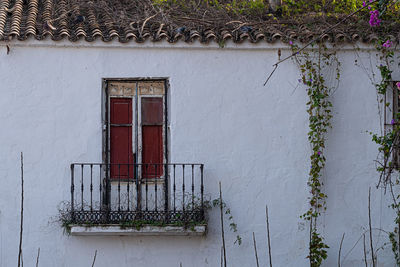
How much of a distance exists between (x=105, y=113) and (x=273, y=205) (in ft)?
8.57

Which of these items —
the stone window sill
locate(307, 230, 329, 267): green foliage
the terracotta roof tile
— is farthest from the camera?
the terracotta roof tile

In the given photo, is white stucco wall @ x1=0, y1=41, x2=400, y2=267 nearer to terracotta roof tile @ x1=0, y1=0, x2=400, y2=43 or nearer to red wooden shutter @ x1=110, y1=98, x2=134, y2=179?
terracotta roof tile @ x1=0, y1=0, x2=400, y2=43

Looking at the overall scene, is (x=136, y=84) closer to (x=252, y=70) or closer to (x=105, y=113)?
(x=105, y=113)

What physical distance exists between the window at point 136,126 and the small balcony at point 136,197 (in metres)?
0.06

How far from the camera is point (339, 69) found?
9.15 meters

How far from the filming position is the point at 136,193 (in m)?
9.02

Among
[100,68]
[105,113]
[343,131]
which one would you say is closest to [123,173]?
[105,113]

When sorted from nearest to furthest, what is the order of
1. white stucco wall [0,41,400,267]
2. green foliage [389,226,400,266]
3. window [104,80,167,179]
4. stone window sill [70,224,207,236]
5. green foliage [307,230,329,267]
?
stone window sill [70,224,207,236]
green foliage [307,230,329,267]
white stucco wall [0,41,400,267]
green foliage [389,226,400,266]
window [104,80,167,179]

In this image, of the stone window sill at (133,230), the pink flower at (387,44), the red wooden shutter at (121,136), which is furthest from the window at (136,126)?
the pink flower at (387,44)

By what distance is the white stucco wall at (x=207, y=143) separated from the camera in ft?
28.7

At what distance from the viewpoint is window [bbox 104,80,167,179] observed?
907cm

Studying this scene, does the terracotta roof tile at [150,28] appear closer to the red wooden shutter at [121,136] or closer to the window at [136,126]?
the window at [136,126]

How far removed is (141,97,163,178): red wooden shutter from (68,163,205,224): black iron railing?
0.02 m

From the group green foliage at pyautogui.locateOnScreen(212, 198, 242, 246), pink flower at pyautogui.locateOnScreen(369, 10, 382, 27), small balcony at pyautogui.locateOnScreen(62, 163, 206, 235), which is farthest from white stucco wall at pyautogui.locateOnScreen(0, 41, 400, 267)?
pink flower at pyautogui.locateOnScreen(369, 10, 382, 27)
